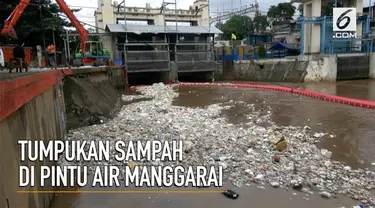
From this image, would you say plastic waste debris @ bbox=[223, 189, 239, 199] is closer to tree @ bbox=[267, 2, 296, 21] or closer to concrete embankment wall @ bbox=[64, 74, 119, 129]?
concrete embankment wall @ bbox=[64, 74, 119, 129]

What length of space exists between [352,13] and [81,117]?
21.6m

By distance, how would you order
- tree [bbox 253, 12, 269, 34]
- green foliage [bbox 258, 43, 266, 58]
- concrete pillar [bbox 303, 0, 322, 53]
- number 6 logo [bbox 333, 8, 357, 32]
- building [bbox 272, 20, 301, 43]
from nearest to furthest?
1. number 6 logo [bbox 333, 8, 357, 32]
2. concrete pillar [bbox 303, 0, 322, 53]
3. green foliage [bbox 258, 43, 266, 58]
4. building [bbox 272, 20, 301, 43]
5. tree [bbox 253, 12, 269, 34]

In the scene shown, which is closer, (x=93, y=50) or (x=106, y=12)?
(x=93, y=50)

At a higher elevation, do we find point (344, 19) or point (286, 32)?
point (286, 32)

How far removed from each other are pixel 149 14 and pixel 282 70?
20.7 meters

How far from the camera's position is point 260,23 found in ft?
203

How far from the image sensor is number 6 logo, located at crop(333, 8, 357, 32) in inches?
894

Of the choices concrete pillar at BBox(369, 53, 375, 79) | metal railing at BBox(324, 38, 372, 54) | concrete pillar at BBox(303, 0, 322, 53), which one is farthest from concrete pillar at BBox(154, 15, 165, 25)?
concrete pillar at BBox(369, 53, 375, 79)

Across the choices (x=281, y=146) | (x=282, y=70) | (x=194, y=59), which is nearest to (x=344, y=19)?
(x=282, y=70)

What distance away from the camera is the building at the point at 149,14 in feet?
113

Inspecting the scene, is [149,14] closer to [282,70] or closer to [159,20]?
[159,20]

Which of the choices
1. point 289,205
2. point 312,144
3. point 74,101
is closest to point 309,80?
point 312,144

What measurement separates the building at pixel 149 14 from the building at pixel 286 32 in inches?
505

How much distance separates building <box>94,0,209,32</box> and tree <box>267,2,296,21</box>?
20.4 metres
